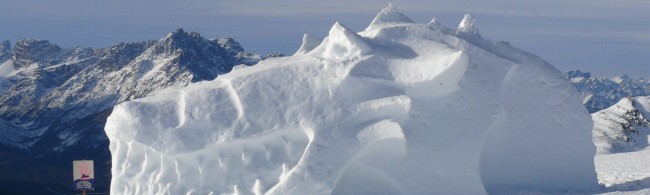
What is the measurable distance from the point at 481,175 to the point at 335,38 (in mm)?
6229

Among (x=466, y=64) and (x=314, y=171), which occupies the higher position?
(x=466, y=64)

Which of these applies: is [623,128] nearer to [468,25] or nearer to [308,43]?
[468,25]

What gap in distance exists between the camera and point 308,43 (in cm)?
3362

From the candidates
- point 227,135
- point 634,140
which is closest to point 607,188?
point 227,135

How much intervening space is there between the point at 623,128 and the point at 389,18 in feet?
149

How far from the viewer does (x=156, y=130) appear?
28047 millimetres

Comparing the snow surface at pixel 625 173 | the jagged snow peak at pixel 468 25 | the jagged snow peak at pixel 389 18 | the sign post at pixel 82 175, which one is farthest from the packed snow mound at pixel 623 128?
the sign post at pixel 82 175

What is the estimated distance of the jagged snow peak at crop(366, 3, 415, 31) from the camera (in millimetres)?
32719

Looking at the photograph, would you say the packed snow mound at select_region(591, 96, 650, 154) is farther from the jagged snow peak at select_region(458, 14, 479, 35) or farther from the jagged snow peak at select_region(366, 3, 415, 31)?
the jagged snow peak at select_region(366, 3, 415, 31)

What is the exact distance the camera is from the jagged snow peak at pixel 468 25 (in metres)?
33.2

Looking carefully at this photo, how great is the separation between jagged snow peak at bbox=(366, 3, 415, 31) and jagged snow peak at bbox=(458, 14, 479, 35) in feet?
6.26

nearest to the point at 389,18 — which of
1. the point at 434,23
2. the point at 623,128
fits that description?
the point at 434,23

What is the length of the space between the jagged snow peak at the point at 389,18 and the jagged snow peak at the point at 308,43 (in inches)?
89.3

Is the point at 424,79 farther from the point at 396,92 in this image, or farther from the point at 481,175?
the point at 481,175
